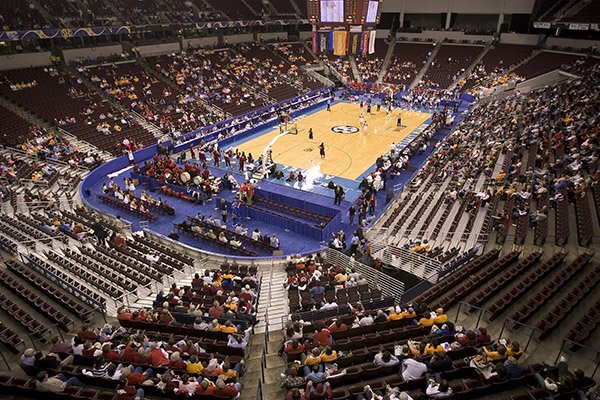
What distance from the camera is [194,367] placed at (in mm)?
8531

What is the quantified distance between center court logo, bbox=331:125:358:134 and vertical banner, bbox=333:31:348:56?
9.57 meters

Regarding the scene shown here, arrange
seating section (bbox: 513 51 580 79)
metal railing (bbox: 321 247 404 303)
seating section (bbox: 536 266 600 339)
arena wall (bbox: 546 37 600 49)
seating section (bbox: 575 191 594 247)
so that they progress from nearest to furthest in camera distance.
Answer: seating section (bbox: 536 266 600 339), seating section (bbox: 575 191 594 247), metal railing (bbox: 321 247 404 303), arena wall (bbox: 546 37 600 49), seating section (bbox: 513 51 580 79)

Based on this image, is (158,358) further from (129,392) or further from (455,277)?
(455,277)

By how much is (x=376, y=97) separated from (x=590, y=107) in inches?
1057

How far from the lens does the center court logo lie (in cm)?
3638

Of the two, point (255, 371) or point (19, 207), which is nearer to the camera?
point (255, 371)

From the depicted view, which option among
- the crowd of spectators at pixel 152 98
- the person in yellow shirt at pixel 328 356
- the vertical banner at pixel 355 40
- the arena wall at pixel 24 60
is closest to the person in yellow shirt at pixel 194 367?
the person in yellow shirt at pixel 328 356

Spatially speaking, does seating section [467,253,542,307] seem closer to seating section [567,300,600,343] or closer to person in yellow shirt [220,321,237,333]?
seating section [567,300,600,343]

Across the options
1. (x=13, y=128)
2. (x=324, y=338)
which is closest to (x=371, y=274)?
(x=324, y=338)

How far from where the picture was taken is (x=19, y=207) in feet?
67.2

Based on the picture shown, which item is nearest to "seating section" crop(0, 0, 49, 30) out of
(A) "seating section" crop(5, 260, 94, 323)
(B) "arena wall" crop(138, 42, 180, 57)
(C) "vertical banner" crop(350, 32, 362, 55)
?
(B) "arena wall" crop(138, 42, 180, 57)

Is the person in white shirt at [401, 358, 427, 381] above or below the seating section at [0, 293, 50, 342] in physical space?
above

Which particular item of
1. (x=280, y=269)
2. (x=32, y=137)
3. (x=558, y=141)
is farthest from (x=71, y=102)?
(x=558, y=141)

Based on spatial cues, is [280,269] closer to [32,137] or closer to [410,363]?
[410,363]
